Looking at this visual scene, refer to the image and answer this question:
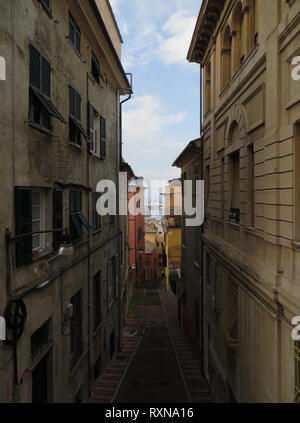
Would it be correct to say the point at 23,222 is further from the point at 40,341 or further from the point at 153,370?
the point at 153,370

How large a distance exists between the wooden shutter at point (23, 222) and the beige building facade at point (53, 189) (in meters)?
0.02

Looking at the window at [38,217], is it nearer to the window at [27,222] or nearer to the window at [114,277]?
the window at [27,222]

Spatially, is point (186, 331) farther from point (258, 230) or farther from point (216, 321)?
point (258, 230)

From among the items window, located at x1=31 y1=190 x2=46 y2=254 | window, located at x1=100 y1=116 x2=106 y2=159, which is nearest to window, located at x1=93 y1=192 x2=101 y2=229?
window, located at x1=100 y1=116 x2=106 y2=159

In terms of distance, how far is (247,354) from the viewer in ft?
27.7

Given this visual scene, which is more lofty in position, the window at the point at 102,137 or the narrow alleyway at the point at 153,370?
the window at the point at 102,137

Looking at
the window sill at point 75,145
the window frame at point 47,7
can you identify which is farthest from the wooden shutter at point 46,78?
the window sill at point 75,145

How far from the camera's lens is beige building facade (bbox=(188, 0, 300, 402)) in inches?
238

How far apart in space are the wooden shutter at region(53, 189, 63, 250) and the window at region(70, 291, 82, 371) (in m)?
2.64

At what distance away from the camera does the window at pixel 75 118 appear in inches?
379

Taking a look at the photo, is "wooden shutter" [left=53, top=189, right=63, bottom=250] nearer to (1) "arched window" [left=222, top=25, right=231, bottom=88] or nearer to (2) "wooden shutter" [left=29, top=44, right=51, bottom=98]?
(2) "wooden shutter" [left=29, top=44, right=51, bottom=98]

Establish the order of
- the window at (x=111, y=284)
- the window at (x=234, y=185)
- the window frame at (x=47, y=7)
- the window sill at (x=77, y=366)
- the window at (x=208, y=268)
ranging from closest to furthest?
the window frame at (x=47, y=7) < the window sill at (x=77, y=366) < the window at (x=234, y=185) < the window at (x=208, y=268) < the window at (x=111, y=284)

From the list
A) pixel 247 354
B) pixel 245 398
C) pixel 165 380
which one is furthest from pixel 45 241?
pixel 165 380

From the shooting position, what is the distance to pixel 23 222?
6.51 meters
